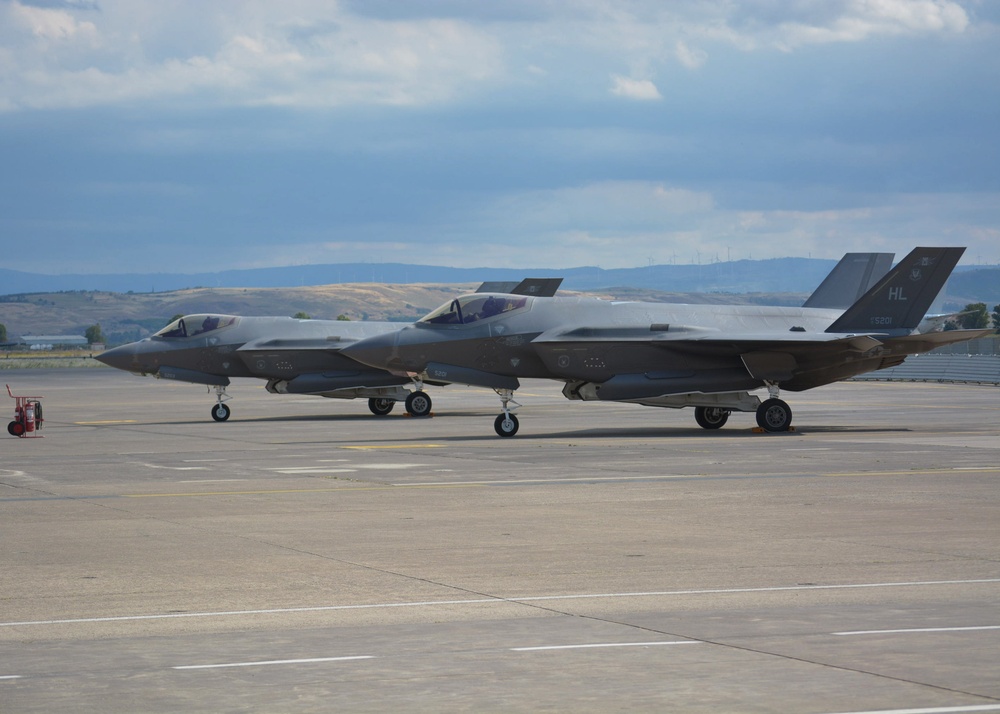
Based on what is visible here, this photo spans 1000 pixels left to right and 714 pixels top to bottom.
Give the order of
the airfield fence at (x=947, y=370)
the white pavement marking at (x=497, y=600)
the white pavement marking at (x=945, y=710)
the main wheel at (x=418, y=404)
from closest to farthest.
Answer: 1. the white pavement marking at (x=945, y=710)
2. the white pavement marking at (x=497, y=600)
3. the main wheel at (x=418, y=404)
4. the airfield fence at (x=947, y=370)

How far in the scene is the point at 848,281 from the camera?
3856 cm

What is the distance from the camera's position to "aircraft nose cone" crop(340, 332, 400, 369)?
3080cm

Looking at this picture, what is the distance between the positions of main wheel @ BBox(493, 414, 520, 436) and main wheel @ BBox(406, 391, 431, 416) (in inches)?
387

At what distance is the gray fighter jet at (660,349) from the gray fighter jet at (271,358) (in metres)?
8.20

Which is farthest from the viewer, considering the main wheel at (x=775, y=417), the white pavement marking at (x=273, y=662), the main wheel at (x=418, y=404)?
the main wheel at (x=418, y=404)

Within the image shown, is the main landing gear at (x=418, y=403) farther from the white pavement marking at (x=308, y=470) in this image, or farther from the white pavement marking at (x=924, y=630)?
the white pavement marking at (x=924, y=630)

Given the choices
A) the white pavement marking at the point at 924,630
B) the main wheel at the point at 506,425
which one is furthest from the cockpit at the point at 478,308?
the white pavement marking at the point at 924,630

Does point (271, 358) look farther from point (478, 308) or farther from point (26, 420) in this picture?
point (478, 308)

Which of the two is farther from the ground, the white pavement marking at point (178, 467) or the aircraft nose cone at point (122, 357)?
the aircraft nose cone at point (122, 357)

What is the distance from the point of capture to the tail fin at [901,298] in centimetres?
2942

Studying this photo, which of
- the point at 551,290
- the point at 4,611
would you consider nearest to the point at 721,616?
the point at 4,611

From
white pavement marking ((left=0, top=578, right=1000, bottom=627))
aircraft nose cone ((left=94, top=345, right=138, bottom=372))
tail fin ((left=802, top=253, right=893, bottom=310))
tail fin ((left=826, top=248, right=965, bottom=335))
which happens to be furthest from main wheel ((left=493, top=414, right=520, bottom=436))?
white pavement marking ((left=0, top=578, right=1000, bottom=627))

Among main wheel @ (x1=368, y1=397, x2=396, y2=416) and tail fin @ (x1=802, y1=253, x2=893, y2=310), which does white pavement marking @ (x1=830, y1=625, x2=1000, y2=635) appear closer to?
tail fin @ (x1=802, y1=253, x2=893, y2=310)

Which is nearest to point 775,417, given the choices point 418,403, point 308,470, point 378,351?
point 378,351
